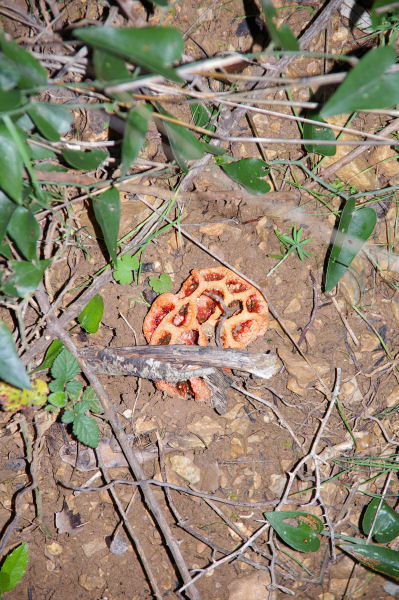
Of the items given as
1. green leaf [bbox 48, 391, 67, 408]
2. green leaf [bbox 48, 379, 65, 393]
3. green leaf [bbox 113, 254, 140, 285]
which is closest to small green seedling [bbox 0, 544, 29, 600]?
green leaf [bbox 48, 391, 67, 408]

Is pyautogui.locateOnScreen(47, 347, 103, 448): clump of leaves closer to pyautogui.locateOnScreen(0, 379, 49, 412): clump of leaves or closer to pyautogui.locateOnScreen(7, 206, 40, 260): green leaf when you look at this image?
pyautogui.locateOnScreen(0, 379, 49, 412): clump of leaves

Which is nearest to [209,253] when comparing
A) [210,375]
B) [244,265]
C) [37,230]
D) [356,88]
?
[244,265]

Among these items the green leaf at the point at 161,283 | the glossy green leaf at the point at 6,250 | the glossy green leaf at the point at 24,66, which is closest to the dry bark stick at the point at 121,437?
the glossy green leaf at the point at 6,250

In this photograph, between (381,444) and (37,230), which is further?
(381,444)

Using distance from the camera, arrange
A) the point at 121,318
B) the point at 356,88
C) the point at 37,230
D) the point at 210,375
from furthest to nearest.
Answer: the point at 121,318, the point at 210,375, the point at 37,230, the point at 356,88

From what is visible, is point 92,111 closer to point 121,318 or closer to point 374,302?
point 121,318
